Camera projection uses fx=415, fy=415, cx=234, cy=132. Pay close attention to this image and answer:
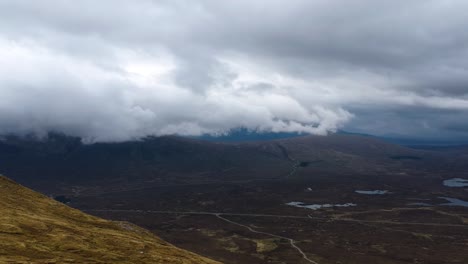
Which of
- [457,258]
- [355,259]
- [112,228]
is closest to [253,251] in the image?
[355,259]

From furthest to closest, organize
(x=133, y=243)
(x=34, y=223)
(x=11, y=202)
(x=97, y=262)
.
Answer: (x=11, y=202)
(x=133, y=243)
(x=34, y=223)
(x=97, y=262)

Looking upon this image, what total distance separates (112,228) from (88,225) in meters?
6.26

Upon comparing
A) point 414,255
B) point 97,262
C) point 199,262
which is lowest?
point 414,255

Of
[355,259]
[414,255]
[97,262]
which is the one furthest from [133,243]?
[414,255]

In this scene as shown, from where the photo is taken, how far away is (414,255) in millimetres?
197750

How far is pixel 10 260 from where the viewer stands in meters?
52.2

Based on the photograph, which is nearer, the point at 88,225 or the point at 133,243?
the point at 133,243

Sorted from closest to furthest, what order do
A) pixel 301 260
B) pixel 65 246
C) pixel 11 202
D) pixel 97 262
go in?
pixel 97 262 < pixel 65 246 < pixel 11 202 < pixel 301 260

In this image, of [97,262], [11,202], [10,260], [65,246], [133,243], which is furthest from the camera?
[11,202]

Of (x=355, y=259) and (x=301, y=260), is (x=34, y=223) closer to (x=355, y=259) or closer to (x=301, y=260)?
(x=301, y=260)

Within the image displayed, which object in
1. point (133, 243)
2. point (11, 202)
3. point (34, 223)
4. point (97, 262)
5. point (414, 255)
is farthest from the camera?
point (414, 255)

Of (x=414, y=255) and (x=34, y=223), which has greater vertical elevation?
(x=34, y=223)

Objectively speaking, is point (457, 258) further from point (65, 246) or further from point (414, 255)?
point (65, 246)

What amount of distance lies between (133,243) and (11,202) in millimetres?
32856
